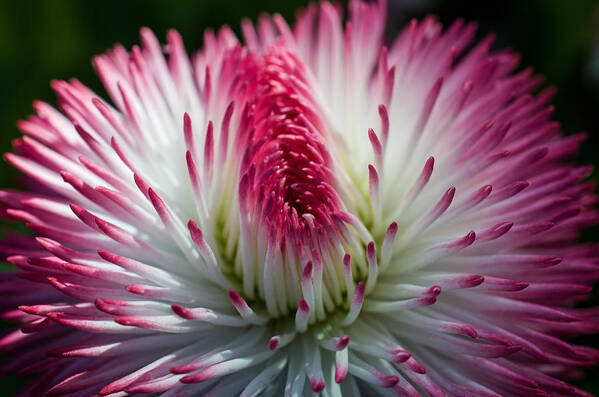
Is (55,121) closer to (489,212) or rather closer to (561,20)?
(489,212)

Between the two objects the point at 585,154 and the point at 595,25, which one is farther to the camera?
the point at 595,25

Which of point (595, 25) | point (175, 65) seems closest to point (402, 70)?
point (175, 65)

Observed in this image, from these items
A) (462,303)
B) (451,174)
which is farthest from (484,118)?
(462,303)

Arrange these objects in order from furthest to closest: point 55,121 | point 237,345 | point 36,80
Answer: point 36,80, point 55,121, point 237,345

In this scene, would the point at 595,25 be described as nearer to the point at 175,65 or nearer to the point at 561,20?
the point at 561,20

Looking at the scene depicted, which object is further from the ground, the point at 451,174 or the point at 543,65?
the point at 543,65

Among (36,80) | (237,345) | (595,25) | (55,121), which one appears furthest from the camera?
(595,25)

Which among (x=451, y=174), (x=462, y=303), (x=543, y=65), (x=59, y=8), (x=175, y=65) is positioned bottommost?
(x=462, y=303)
